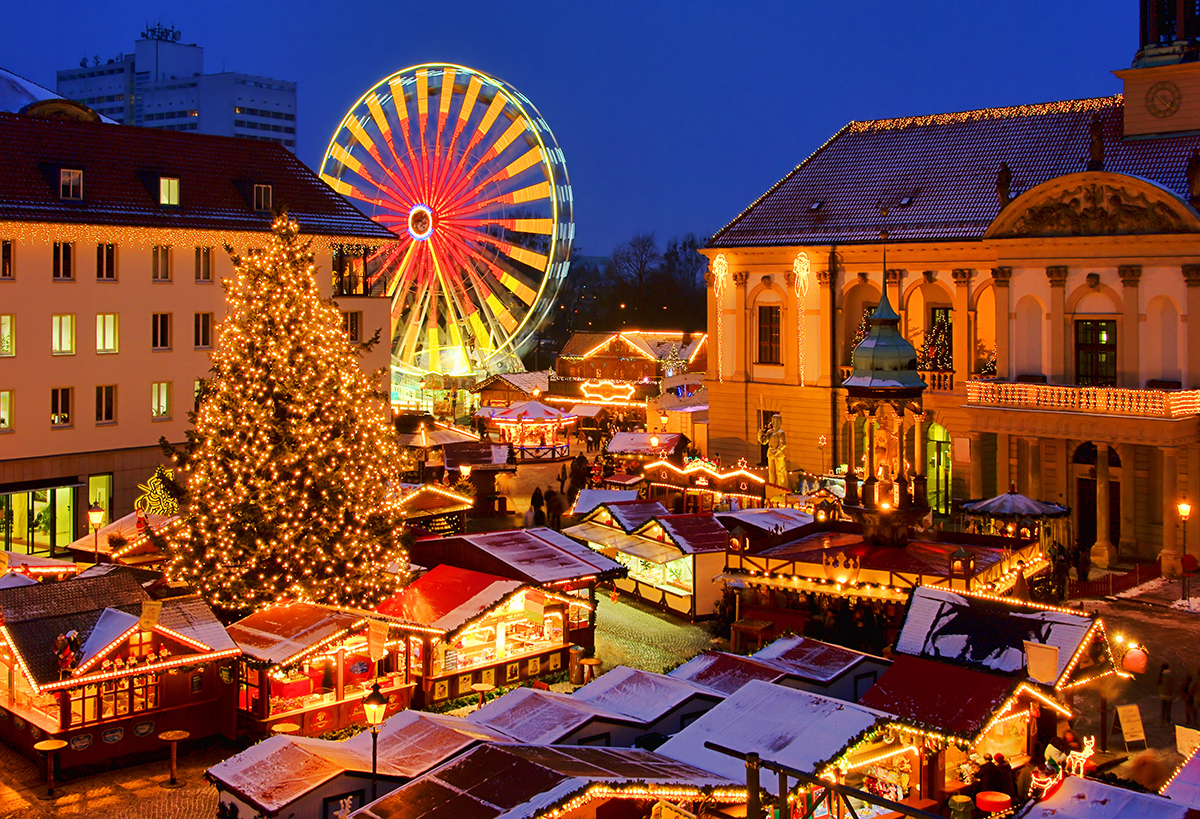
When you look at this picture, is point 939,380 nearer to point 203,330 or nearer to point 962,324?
point 962,324

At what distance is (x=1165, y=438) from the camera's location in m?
31.7

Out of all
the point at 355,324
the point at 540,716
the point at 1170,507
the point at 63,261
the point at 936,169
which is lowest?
the point at 540,716

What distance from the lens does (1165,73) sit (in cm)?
3678

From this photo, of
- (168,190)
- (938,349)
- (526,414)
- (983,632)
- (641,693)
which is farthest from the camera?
(526,414)

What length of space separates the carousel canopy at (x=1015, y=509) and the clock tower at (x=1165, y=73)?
12.9 m

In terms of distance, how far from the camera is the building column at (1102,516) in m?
33.3

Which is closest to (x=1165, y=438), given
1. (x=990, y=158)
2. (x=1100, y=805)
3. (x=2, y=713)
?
(x=990, y=158)

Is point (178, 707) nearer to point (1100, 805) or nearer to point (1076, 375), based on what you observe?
point (1100, 805)

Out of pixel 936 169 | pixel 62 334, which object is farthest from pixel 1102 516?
pixel 62 334

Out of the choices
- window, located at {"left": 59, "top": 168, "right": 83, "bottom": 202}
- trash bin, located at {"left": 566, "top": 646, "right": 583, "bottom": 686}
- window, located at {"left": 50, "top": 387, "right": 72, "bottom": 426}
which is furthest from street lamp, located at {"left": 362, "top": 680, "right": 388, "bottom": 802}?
window, located at {"left": 59, "top": 168, "right": 83, "bottom": 202}

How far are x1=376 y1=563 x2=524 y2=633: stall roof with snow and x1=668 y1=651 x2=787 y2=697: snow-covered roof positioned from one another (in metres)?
4.71

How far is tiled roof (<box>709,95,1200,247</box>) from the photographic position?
127ft

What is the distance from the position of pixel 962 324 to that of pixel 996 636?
23.1 m

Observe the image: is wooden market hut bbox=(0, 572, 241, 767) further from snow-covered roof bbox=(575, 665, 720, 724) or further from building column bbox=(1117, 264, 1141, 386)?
building column bbox=(1117, 264, 1141, 386)
